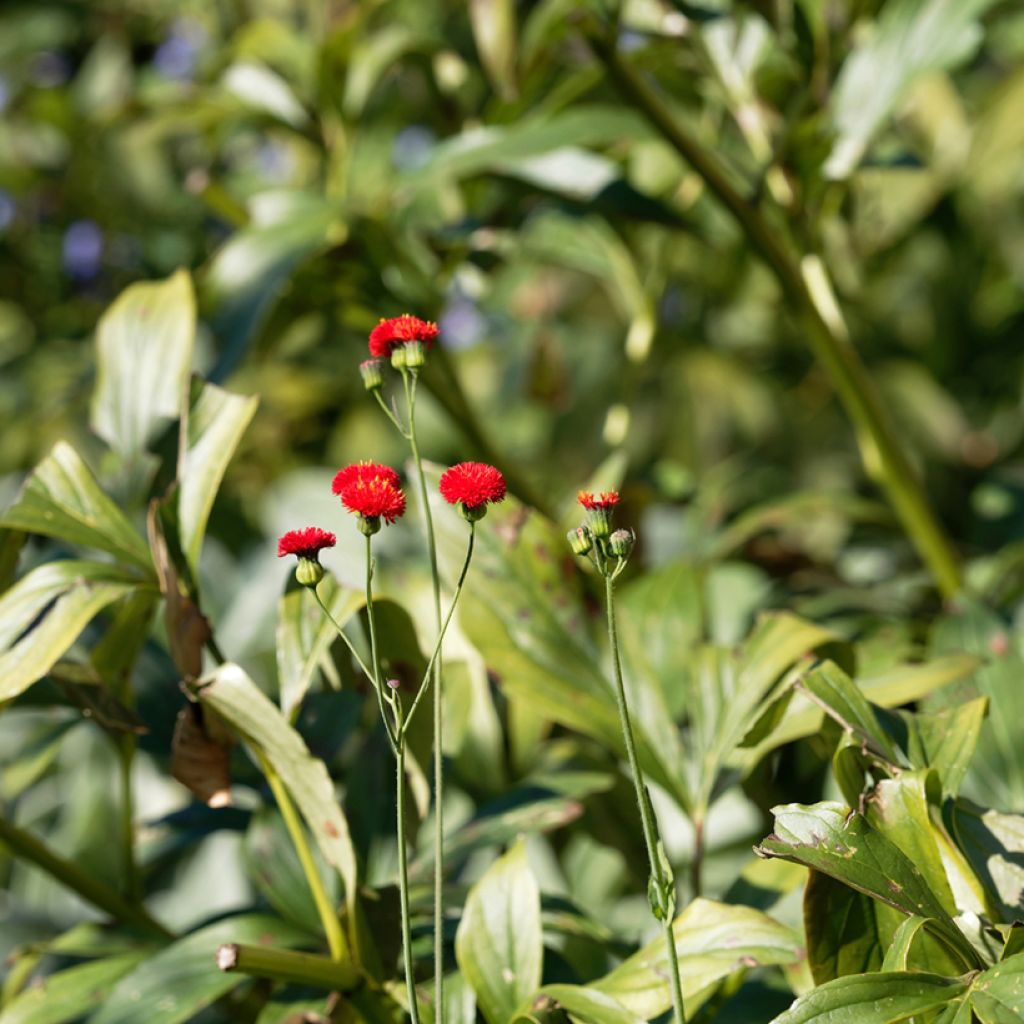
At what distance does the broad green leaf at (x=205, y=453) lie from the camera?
49 cm

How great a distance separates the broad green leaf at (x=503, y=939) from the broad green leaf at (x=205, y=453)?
0.53 ft

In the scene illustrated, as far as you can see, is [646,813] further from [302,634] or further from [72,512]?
[72,512]

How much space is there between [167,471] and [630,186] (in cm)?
33

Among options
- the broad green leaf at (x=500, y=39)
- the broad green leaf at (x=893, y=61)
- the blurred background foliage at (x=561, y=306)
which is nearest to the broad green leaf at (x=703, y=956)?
the blurred background foliage at (x=561, y=306)

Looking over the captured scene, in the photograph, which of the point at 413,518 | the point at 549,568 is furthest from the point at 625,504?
the point at 549,568

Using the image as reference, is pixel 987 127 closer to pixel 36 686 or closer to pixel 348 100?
pixel 348 100

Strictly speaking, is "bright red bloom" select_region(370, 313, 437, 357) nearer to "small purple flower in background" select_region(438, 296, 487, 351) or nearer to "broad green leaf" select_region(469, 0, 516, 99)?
"broad green leaf" select_region(469, 0, 516, 99)

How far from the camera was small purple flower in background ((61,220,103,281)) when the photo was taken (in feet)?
4.88

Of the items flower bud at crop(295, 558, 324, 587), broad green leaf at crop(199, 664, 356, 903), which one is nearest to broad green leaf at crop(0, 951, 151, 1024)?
broad green leaf at crop(199, 664, 356, 903)

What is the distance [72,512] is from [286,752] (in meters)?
0.14

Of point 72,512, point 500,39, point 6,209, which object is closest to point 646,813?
point 72,512

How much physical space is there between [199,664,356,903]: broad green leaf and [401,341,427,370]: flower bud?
4.8 inches

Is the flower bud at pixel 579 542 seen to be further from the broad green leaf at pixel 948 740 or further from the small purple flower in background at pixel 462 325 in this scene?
the small purple flower in background at pixel 462 325

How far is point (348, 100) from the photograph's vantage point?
905 millimetres
